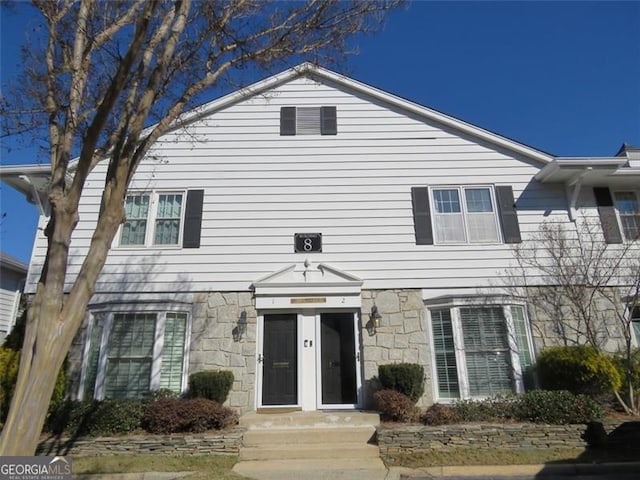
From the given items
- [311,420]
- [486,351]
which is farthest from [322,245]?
[486,351]

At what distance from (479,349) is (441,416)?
76.5 inches

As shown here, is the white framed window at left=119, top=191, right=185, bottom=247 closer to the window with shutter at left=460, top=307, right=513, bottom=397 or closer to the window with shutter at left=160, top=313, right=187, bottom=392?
the window with shutter at left=160, top=313, right=187, bottom=392

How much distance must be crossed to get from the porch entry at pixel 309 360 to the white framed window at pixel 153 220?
9.55ft

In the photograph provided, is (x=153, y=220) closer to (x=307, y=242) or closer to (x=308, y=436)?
(x=307, y=242)

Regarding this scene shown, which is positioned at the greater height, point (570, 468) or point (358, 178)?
point (358, 178)

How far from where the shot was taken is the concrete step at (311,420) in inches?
289

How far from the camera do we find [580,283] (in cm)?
874

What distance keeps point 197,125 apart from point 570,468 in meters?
9.93


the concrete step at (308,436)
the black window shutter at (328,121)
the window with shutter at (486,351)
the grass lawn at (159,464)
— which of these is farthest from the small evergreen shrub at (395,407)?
the black window shutter at (328,121)

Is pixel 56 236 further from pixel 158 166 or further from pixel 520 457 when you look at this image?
pixel 520 457

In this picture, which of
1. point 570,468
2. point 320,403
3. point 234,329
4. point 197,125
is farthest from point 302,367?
point 197,125

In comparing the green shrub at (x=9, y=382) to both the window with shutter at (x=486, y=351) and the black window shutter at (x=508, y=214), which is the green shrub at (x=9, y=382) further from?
the black window shutter at (x=508, y=214)

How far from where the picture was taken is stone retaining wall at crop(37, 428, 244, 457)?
21.3ft

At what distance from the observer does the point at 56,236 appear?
4.35 meters
